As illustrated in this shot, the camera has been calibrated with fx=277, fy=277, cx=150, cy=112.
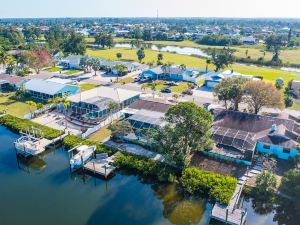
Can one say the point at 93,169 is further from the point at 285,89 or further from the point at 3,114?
the point at 285,89

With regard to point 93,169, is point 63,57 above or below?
above

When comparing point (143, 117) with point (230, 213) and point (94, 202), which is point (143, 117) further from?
point (230, 213)

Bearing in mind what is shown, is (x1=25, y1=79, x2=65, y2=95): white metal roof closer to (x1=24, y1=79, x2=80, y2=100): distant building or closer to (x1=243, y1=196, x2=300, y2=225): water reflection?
(x1=24, y1=79, x2=80, y2=100): distant building

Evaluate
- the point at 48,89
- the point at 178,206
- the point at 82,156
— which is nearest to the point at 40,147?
the point at 82,156

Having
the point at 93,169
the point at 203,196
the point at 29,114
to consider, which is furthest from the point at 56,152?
the point at 203,196

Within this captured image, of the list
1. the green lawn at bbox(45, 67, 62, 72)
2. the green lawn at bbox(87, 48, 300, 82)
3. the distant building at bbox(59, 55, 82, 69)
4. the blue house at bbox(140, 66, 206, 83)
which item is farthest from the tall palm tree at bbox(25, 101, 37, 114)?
the green lawn at bbox(87, 48, 300, 82)
